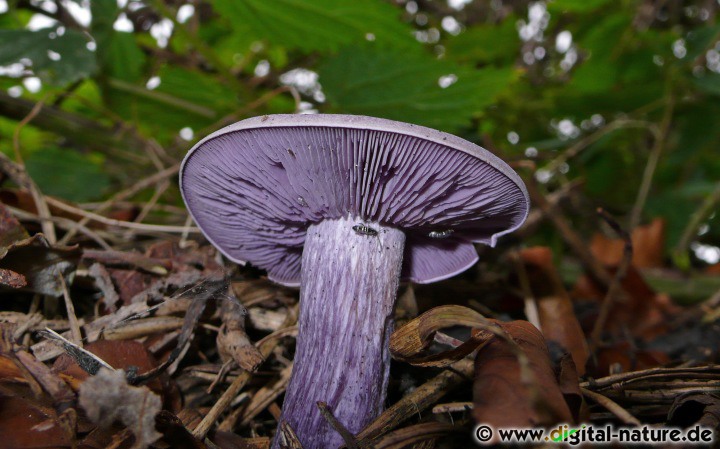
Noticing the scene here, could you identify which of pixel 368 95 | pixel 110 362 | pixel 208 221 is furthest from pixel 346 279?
pixel 368 95

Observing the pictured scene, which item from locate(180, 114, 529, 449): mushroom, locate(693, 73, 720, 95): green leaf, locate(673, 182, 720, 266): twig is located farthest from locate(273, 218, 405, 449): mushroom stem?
locate(673, 182, 720, 266): twig

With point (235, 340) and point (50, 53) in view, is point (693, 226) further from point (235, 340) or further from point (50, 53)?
point (50, 53)

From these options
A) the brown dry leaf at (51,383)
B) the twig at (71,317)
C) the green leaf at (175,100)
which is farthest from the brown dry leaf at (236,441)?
the green leaf at (175,100)

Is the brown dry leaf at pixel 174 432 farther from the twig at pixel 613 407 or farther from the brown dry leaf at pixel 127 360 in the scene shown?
the twig at pixel 613 407

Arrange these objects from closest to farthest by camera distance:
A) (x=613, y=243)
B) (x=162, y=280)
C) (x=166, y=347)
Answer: (x=166, y=347)
(x=162, y=280)
(x=613, y=243)

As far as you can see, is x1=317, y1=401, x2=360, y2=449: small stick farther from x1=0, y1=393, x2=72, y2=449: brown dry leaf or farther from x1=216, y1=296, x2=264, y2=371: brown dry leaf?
x1=0, y1=393, x2=72, y2=449: brown dry leaf

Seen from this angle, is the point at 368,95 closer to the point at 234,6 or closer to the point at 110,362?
the point at 234,6
